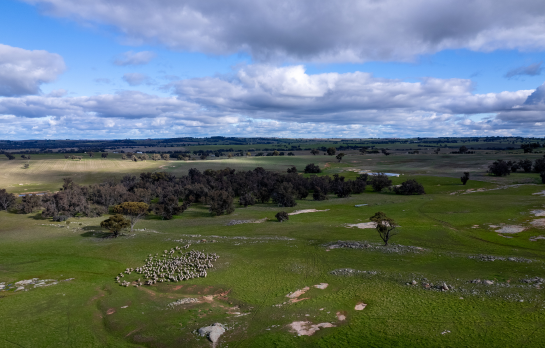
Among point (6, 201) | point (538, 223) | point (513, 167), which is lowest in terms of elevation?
point (538, 223)

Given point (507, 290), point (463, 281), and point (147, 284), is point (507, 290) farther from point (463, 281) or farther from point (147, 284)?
point (147, 284)

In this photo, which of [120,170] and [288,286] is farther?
[120,170]

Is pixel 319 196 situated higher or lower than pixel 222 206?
lower

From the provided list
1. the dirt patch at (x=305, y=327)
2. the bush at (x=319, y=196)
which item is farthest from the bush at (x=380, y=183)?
the dirt patch at (x=305, y=327)

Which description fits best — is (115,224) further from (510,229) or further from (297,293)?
(510,229)

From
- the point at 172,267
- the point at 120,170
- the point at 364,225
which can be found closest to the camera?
the point at 172,267

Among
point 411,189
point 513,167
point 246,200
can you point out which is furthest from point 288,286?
point 513,167

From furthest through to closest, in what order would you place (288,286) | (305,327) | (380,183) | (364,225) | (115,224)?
(380,183) < (364,225) < (115,224) < (288,286) < (305,327)
